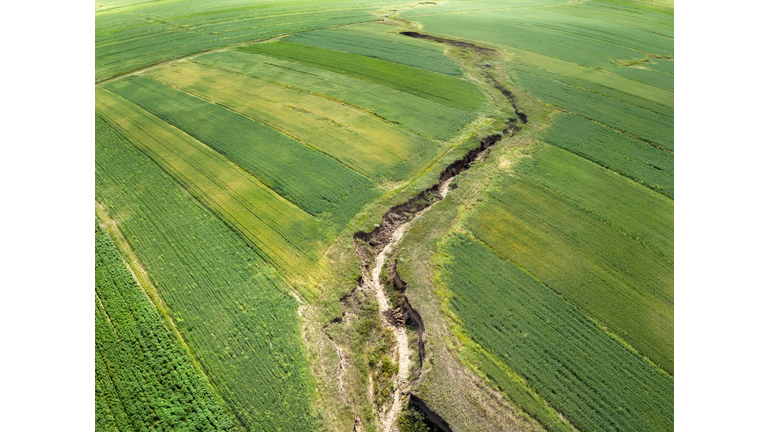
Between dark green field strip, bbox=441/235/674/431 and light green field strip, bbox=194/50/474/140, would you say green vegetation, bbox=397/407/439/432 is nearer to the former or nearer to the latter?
dark green field strip, bbox=441/235/674/431

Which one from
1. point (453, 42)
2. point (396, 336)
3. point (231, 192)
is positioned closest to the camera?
point (396, 336)

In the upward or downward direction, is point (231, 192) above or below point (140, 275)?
above

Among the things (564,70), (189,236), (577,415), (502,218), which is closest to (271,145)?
(189,236)

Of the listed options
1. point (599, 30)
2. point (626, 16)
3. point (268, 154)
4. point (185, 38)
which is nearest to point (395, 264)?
point (268, 154)

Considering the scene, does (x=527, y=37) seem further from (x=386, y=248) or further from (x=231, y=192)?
(x=231, y=192)

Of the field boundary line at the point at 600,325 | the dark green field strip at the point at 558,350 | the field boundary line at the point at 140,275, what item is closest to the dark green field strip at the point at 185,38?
the field boundary line at the point at 140,275
